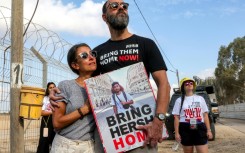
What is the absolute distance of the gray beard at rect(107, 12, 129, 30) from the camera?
3012mm

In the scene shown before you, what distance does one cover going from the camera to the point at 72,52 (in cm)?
314

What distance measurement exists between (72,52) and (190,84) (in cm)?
367

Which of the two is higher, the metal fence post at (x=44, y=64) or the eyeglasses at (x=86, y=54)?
the metal fence post at (x=44, y=64)

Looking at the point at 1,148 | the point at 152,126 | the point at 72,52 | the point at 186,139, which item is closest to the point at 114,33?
the point at 72,52

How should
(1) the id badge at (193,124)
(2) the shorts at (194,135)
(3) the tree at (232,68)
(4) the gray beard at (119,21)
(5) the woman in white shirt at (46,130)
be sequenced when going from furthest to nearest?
(3) the tree at (232,68) < (5) the woman in white shirt at (46,130) < (1) the id badge at (193,124) < (2) the shorts at (194,135) < (4) the gray beard at (119,21)

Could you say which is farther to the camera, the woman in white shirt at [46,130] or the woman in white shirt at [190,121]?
the woman in white shirt at [46,130]

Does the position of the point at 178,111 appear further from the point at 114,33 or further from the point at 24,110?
the point at 114,33

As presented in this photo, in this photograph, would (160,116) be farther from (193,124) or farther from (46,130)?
(46,130)

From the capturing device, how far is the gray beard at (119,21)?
301 cm

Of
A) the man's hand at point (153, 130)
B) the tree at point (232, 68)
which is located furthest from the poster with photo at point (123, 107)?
the tree at point (232, 68)

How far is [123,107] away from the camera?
2.78m

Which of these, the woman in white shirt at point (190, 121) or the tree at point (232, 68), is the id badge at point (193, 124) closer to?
the woman in white shirt at point (190, 121)

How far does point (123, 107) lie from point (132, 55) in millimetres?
418

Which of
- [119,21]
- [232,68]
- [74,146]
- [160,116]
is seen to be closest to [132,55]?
[119,21]
